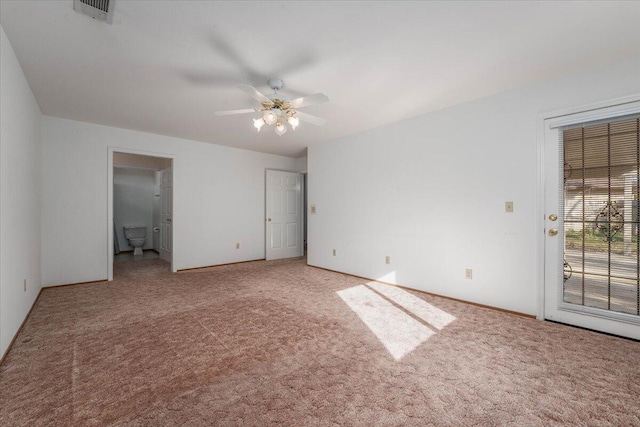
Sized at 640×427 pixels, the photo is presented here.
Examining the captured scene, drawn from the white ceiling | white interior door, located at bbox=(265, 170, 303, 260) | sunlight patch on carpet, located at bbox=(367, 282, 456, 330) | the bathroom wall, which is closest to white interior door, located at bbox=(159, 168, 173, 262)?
the bathroom wall

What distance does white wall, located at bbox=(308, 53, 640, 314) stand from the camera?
281 centimetres

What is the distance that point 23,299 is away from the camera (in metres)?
2.65

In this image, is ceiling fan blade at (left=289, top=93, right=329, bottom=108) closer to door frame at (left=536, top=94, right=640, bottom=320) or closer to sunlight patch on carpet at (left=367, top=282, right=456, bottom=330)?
door frame at (left=536, top=94, right=640, bottom=320)

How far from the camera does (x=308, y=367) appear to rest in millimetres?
1888

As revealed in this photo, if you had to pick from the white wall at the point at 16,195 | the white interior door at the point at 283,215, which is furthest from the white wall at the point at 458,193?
the white wall at the point at 16,195

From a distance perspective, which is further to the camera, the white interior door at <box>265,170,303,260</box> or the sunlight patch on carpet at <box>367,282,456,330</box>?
the white interior door at <box>265,170,303,260</box>

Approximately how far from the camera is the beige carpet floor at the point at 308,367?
4.80 feet

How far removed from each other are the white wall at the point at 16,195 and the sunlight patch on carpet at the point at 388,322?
2895 millimetres

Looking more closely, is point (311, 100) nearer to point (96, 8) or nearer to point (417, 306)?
point (96, 8)

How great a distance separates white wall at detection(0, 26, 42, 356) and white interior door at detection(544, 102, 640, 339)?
15.6 ft

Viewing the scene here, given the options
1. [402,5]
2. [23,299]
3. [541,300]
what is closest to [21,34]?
[23,299]

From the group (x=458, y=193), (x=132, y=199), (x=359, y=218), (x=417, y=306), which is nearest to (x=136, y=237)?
(x=132, y=199)

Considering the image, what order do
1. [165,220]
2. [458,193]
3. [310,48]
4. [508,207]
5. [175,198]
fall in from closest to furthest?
[310,48] → [508,207] → [458,193] → [175,198] → [165,220]

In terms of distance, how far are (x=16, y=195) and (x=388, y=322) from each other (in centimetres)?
366
